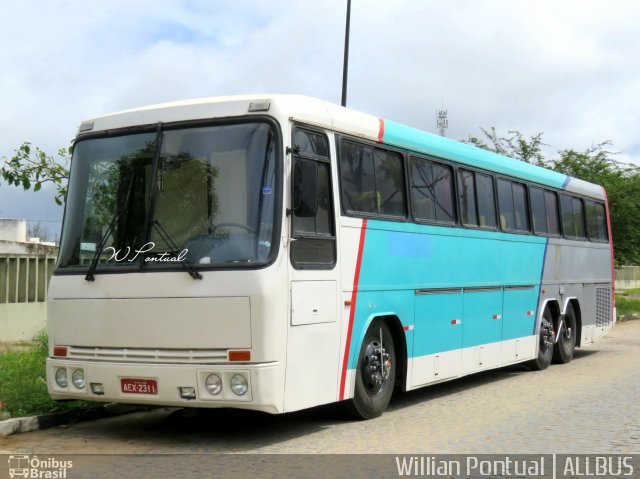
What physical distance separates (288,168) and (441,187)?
3690 millimetres

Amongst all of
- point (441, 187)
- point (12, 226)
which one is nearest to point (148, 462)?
point (441, 187)

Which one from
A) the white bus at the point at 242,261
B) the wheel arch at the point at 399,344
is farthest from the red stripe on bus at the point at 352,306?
the wheel arch at the point at 399,344

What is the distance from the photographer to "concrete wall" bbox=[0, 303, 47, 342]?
15.4m

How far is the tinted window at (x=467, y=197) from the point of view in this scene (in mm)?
11875

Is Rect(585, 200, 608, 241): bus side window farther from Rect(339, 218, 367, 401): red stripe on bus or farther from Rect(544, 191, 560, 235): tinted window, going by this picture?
Rect(339, 218, 367, 401): red stripe on bus

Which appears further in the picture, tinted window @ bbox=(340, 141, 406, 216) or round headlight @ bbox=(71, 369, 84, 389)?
tinted window @ bbox=(340, 141, 406, 216)

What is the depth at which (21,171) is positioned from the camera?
45.5ft

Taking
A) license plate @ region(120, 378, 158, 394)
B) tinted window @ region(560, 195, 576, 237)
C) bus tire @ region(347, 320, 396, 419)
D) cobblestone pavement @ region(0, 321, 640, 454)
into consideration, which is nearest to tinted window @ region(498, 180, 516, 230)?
cobblestone pavement @ region(0, 321, 640, 454)

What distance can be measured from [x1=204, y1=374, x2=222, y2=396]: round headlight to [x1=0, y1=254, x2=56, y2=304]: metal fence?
888cm

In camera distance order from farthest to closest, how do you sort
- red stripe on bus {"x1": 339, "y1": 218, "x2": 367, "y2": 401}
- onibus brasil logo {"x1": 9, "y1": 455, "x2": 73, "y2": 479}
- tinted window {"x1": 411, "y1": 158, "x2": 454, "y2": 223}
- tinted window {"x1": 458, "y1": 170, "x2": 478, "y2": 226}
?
tinted window {"x1": 458, "y1": 170, "x2": 478, "y2": 226} < tinted window {"x1": 411, "y1": 158, "x2": 454, "y2": 223} < red stripe on bus {"x1": 339, "y1": 218, "x2": 367, "y2": 401} < onibus brasil logo {"x1": 9, "y1": 455, "x2": 73, "y2": 479}

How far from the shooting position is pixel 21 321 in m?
15.7

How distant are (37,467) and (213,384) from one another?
1581 millimetres

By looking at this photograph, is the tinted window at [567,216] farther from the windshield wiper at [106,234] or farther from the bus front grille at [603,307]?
the windshield wiper at [106,234]

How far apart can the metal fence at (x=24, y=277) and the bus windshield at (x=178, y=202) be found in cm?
736
